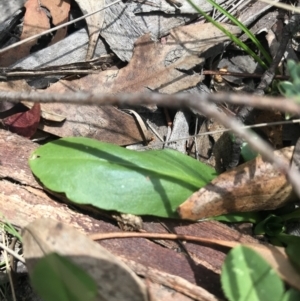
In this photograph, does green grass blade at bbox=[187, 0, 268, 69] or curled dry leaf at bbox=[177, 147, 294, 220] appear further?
green grass blade at bbox=[187, 0, 268, 69]

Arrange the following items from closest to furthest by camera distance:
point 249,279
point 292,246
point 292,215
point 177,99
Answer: point 177,99
point 249,279
point 292,246
point 292,215

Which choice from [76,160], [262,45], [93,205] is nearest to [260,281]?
[93,205]

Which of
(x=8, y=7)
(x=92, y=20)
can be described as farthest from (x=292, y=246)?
(x=8, y=7)

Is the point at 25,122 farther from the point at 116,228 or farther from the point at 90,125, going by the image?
the point at 116,228

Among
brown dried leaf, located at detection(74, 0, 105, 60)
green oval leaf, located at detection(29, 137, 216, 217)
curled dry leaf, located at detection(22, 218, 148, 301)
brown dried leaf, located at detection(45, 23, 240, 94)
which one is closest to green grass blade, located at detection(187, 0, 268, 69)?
brown dried leaf, located at detection(45, 23, 240, 94)

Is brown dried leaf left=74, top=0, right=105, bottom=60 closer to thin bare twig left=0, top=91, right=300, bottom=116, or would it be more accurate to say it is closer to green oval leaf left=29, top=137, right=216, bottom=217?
green oval leaf left=29, top=137, right=216, bottom=217

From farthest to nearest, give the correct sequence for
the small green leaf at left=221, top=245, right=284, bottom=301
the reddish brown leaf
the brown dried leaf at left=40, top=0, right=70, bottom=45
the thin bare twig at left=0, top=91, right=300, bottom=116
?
the brown dried leaf at left=40, top=0, right=70, bottom=45 → the reddish brown leaf → the small green leaf at left=221, top=245, right=284, bottom=301 → the thin bare twig at left=0, top=91, right=300, bottom=116
